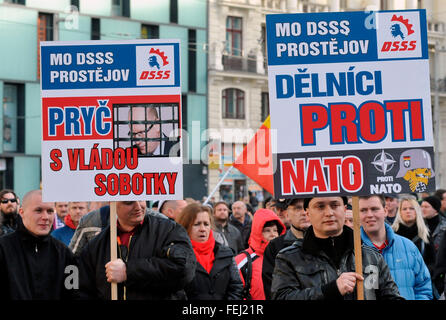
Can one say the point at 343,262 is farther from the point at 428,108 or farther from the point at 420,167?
the point at 428,108

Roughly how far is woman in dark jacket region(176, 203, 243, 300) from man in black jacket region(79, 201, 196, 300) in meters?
1.02

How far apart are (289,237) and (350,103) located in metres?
1.87

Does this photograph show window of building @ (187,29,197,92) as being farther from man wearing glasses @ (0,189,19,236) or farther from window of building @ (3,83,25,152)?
man wearing glasses @ (0,189,19,236)

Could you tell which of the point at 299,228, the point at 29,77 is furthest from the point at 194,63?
the point at 299,228

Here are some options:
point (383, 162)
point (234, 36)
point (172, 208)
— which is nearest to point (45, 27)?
point (234, 36)

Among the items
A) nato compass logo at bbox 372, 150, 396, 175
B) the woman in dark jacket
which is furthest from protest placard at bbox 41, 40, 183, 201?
nato compass logo at bbox 372, 150, 396, 175

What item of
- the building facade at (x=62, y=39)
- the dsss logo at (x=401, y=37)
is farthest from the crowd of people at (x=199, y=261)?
the building facade at (x=62, y=39)

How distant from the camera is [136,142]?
5.84m

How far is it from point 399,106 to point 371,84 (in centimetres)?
23

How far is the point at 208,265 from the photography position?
22.2ft

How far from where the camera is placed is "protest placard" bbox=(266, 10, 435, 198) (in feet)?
17.6

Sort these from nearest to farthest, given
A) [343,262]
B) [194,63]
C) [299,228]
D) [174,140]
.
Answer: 1. [343,262]
2. [174,140]
3. [299,228]
4. [194,63]

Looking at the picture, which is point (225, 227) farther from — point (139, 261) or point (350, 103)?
point (350, 103)
